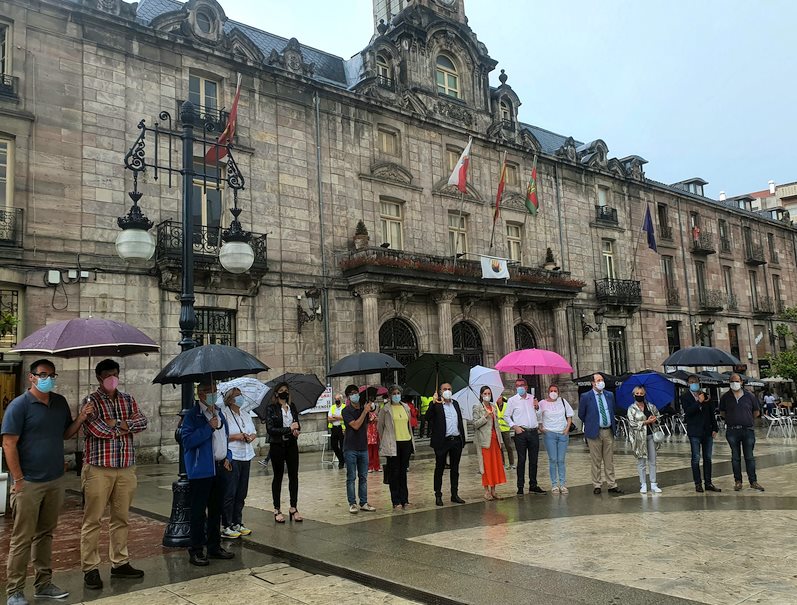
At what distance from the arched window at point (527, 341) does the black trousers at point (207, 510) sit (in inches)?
810

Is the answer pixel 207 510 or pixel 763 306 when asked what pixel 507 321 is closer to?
pixel 207 510

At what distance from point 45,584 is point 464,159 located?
19.1m

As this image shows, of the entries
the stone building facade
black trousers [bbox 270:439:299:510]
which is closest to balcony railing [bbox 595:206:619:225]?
the stone building facade

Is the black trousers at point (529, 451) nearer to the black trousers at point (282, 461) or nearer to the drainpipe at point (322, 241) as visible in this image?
the black trousers at point (282, 461)

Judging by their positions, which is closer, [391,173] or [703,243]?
[391,173]

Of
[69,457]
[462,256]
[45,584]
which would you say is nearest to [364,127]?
[462,256]

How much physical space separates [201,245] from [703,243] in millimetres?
28780

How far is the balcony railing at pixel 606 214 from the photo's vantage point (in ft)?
104

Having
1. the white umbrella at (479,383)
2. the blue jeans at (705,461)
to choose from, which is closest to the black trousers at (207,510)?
the white umbrella at (479,383)

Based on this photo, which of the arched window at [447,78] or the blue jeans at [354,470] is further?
the arched window at [447,78]

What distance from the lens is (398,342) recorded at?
75.7 feet

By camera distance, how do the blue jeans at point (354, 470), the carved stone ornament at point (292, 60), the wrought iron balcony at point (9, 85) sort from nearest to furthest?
the blue jeans at point (354, 470), the wrought iron balcony at point (9, 85), the carved stone ornament at point (292, 60)

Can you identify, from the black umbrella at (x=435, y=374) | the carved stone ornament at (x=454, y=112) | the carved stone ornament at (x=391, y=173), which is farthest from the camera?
the carved stone ornament at (x=454, y=112)

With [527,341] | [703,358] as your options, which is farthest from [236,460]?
[527,341]
